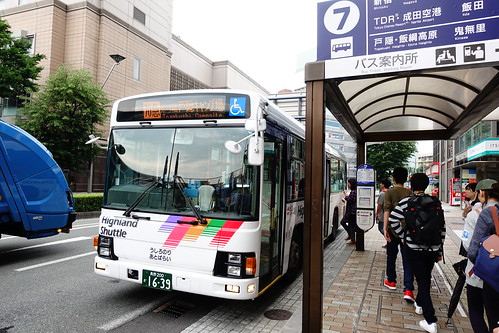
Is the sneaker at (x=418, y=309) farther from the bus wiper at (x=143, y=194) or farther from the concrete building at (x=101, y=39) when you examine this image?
the concrete building at (x=101, y=39)

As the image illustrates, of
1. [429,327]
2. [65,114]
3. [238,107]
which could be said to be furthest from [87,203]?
[429,327]

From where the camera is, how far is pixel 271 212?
16.2 ft

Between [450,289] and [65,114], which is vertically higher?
[65,114]

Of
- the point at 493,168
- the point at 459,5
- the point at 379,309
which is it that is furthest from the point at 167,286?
the point at 493,168

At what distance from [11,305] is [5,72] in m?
15.2

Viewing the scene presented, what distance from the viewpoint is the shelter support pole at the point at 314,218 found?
3805 mm

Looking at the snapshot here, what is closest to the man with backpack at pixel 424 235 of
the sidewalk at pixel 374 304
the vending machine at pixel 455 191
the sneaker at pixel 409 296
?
the sidewalk at pixel 374 304

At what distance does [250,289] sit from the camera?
4137 mm

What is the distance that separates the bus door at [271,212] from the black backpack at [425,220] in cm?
175

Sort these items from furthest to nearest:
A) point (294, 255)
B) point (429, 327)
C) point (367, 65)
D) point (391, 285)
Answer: point (294, 255) < point (391, 285) < point (429, 327) < point (367, 65)

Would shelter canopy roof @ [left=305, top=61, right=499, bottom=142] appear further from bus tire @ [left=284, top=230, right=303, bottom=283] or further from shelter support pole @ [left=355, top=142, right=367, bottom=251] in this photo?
bus tire @ [left=284, top=230, right=303, bottom=283]

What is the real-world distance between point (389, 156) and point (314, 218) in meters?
22.6

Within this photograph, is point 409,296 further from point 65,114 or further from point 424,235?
point 65,114

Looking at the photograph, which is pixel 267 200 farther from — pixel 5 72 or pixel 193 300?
pixel 5 72
